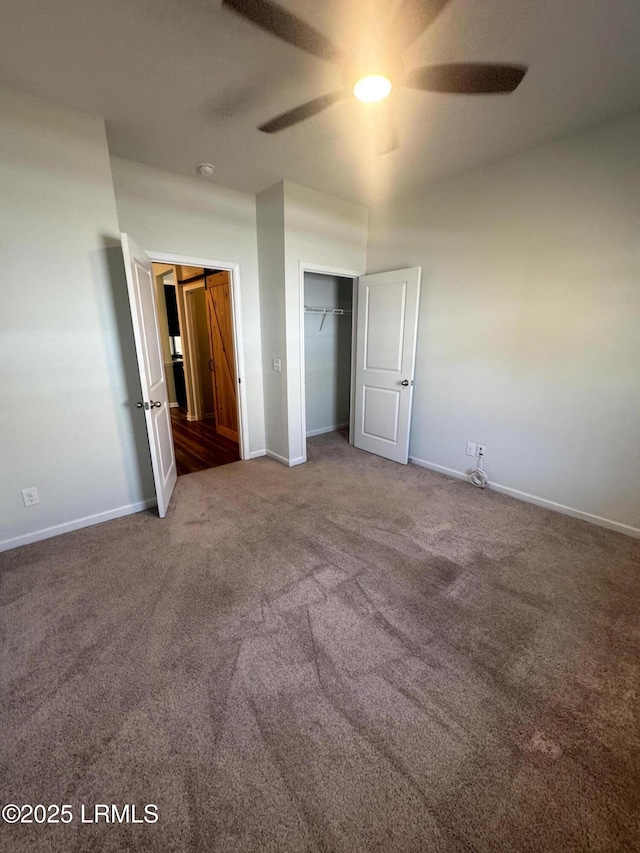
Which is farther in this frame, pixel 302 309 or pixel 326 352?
pixel 326 352

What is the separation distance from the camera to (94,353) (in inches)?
94.0

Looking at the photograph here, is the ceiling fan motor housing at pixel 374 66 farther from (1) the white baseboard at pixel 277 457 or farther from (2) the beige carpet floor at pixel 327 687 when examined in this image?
(1) the white baseboard at pixel 277 457

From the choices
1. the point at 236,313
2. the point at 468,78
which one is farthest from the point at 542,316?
the point at 236,313

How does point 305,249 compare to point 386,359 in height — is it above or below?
above

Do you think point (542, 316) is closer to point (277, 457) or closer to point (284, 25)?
point (284, 25)

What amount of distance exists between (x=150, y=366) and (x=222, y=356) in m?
1.93

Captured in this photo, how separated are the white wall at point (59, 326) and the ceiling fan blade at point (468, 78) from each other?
1.97 metres

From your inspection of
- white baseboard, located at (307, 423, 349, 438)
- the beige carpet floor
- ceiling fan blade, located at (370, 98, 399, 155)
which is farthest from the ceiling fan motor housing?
white baseboard, located at (307, 423, 349, 438)

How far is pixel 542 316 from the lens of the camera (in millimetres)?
2656

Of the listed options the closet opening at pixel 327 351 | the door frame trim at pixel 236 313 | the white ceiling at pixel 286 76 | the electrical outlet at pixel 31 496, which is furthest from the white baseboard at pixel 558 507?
the electrical outlet at pixel 31 496

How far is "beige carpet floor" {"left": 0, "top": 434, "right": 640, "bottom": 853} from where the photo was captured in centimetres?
104

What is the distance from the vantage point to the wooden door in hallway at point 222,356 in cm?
410

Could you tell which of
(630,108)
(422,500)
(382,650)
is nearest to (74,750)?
(382,650)

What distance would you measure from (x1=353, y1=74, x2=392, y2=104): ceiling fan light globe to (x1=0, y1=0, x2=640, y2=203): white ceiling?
0.22 metres
